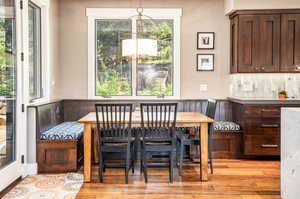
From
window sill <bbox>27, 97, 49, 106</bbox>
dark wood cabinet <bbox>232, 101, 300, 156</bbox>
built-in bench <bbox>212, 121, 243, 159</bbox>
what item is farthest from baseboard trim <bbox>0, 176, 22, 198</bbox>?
dark wood cabinet <bbox>232, 101, 300, 156</bbox>

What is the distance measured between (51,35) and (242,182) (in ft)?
11.9

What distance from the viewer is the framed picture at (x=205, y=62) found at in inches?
246

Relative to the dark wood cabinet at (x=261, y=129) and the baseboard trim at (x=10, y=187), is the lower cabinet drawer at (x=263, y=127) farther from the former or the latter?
the baseboard trim at (x=10, y=187)

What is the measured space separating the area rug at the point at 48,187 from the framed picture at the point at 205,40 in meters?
3.03

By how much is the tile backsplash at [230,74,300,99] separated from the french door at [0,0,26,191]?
352 cm

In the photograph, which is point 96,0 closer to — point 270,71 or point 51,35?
point 51,35

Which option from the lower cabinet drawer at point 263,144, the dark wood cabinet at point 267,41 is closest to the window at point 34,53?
the dark wood cabinet at point 267,41

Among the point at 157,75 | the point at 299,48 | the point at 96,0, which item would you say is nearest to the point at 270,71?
the point at 299,48

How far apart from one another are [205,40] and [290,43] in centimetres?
137

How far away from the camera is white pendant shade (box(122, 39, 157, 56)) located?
4207 millimetres

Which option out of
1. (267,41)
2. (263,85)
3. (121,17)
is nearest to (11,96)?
(121,17)

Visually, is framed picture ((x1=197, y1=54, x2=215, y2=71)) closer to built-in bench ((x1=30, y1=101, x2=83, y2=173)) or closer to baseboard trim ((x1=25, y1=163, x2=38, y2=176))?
built-in bench ((x1=30, y1=101, x2=83, y2=173))

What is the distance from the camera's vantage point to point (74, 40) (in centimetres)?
625

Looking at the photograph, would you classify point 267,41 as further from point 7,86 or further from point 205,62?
point 7,86
